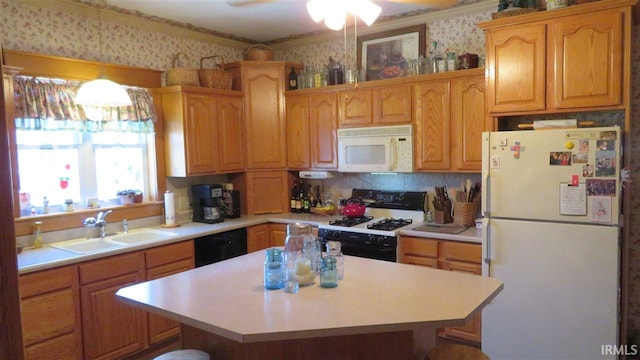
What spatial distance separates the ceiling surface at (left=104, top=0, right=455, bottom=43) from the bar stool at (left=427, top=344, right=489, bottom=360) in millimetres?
2397

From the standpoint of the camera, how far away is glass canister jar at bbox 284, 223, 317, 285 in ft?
6.68

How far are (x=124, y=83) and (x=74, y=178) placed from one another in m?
0.88

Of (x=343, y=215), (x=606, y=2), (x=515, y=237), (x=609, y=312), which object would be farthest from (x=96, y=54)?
(x=609, y=312)

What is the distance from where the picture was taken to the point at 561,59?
2883 mm

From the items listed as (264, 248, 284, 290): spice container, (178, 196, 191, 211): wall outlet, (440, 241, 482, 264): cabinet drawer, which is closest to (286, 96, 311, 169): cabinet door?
(178, 196, 191, 211): wall outlet

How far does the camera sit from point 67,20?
135 inches

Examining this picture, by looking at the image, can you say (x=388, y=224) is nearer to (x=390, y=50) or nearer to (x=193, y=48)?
(x=390, y=50)

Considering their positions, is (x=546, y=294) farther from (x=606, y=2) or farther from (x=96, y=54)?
(x=96, y=54)

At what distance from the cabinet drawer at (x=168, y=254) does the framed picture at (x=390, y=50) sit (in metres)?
2.22

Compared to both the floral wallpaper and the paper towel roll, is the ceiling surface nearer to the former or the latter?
the floral wallpaper

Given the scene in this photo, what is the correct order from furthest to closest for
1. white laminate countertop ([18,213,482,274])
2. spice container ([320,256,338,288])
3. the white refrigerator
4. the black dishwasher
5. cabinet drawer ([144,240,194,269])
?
the black dishwasher < cabinet drawer ([144,240,194,269]) < white laminate countertop ([18,213,482,274]) < the white refrigerator < spice container ([320,256,338,288])

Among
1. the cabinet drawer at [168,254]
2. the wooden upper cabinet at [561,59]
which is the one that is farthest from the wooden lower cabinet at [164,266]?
the wooden upper cabinet at [561,59]

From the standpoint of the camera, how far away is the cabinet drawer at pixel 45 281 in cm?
263

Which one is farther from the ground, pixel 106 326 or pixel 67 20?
pixel 67 20
